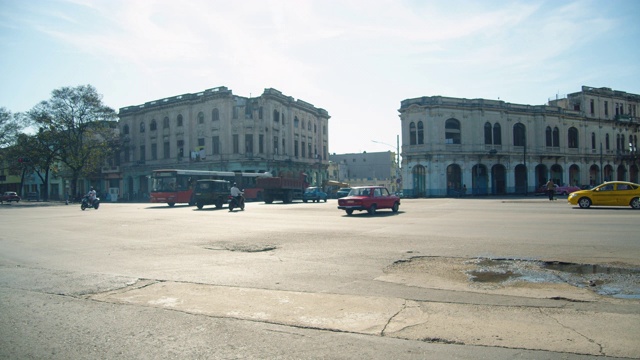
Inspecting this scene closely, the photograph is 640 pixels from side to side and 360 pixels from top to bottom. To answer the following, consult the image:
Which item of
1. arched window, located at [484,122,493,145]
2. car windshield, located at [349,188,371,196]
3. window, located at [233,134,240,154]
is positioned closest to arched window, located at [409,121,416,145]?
arched window, located at [484,122,493,145]

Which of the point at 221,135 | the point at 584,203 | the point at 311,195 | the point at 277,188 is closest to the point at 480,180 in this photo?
the point at 311,195

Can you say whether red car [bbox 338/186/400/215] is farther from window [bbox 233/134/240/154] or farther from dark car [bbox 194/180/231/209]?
window [bbox 233/134/240/154]

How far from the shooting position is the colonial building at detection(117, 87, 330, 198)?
181ft

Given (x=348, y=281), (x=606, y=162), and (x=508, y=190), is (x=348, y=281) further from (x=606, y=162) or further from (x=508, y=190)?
(x=606, y=162)

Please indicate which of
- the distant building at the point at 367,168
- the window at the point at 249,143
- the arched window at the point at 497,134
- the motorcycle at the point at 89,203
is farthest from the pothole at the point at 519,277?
the distant building at the point at 367,168

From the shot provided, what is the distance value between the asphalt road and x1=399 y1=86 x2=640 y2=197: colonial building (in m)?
40.9

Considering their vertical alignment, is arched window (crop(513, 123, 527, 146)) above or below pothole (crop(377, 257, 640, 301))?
above

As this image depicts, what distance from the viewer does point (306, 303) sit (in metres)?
6.05

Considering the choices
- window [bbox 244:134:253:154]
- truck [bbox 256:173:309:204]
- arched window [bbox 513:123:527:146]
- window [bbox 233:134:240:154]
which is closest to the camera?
truck [bbox 256:173:309:204]

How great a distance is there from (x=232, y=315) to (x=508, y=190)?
2195 inches

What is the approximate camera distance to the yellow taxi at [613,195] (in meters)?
22.3

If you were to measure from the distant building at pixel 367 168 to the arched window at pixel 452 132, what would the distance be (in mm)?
47660

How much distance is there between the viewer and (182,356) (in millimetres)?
4285

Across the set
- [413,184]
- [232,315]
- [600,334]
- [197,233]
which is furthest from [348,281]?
[413,184]
